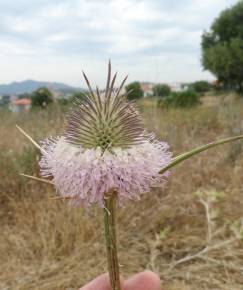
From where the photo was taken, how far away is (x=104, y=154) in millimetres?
761

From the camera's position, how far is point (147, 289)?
3.50 feet

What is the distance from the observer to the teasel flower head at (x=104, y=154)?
2.45 ft

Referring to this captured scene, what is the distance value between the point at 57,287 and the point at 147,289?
65.7 inches

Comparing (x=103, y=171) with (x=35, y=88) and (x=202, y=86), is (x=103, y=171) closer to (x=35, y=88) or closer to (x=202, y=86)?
(x=35, y=88)

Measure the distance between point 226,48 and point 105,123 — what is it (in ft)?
66.2

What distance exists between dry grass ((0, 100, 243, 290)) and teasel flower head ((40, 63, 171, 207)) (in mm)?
1850

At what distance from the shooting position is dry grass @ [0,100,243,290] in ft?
8.54

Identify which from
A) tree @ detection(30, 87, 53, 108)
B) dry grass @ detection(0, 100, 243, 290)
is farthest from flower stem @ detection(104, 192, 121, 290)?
tree @ detection(30, 87, 53, 108)

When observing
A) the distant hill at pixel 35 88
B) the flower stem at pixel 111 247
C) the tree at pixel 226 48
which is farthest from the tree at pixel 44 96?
the tree at pixel 226 48

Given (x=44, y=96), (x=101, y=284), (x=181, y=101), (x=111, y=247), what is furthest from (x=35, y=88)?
(x=111, y=247)

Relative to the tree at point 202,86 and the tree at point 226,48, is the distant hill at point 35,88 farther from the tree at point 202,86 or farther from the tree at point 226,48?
the tree at point 202,86

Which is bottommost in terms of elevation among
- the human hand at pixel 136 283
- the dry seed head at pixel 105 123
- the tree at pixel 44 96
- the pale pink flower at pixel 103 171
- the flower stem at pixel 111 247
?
the human hand at pixel 136 283

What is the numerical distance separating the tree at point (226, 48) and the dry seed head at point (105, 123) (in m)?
18.7

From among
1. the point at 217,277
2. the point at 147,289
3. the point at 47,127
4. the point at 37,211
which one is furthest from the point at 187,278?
the point at 47,127
